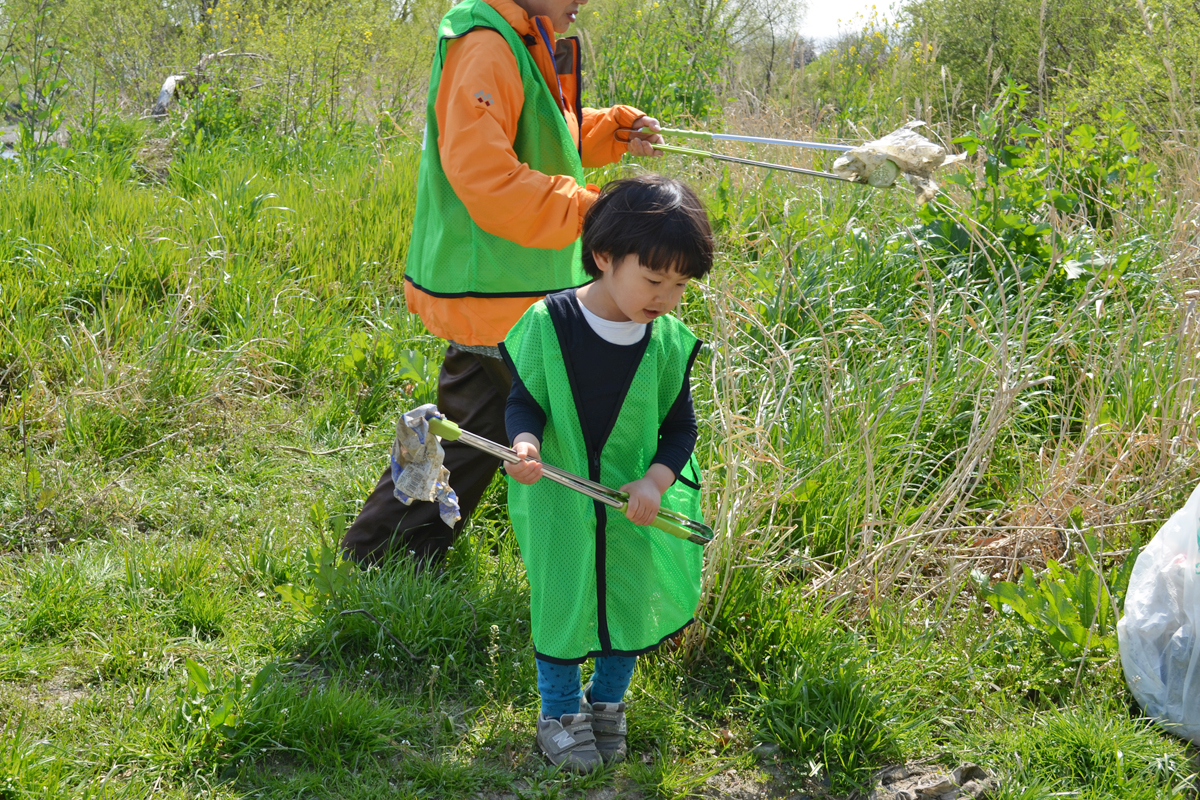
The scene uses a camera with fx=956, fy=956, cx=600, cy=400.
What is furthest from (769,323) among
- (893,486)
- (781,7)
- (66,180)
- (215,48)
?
(781,7)

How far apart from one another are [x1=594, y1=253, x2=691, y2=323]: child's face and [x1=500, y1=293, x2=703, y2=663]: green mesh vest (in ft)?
0.40

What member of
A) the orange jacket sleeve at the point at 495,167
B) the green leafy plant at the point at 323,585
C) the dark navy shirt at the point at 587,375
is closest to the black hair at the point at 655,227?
the dark navy shirt at the point at 587,375

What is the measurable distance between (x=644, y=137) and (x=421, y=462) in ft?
4.63

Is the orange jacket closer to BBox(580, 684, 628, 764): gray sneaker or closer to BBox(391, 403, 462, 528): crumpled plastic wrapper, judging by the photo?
BBox(391, 403, 462, 528): crumpled plastic wrapper

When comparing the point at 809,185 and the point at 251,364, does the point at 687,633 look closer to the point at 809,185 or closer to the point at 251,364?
the point at 251,364

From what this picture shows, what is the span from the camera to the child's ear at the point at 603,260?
175cm

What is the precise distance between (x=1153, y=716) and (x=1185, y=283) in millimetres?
1589

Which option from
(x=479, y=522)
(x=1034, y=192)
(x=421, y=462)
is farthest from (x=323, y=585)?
(x=1034, y=192)

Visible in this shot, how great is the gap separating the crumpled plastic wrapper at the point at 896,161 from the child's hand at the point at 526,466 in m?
1.37

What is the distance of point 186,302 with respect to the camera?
361 centimetres

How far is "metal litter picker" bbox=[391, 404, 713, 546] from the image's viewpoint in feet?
5.01

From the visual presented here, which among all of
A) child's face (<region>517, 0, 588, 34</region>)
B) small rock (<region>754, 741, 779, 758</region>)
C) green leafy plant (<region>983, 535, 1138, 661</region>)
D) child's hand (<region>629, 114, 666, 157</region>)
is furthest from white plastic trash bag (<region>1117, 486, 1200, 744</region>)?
child's face (<region>517, 0, 588, 34</region>)

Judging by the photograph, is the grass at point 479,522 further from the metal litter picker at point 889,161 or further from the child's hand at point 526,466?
the child's hand at point 526,466

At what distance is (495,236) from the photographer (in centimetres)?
214
